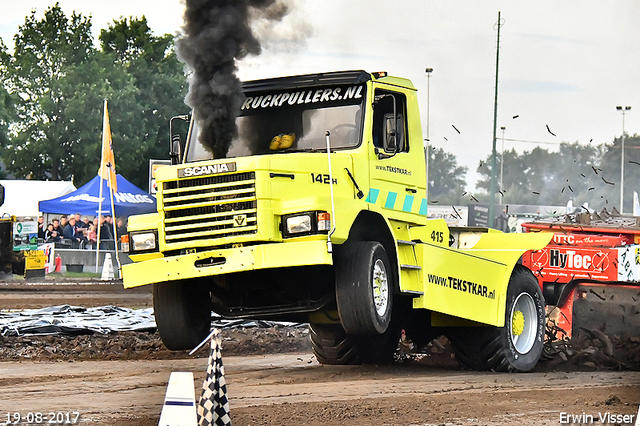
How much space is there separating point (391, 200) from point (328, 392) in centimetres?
225

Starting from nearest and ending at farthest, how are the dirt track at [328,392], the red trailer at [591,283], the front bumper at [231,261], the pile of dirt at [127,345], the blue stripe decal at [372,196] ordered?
1. the dirt track at [328,392]
2. the front bumper at [231,261]
3. the blue stripe decal at [372,196]
4. the pile of dirt at [127,345]
5. the red trailer at [591,283]

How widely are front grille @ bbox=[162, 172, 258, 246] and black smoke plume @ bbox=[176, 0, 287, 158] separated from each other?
86cm

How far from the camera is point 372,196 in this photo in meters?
9.56

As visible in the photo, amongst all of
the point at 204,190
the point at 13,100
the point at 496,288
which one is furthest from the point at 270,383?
the point at 13,100

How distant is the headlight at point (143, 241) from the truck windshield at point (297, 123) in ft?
3.68

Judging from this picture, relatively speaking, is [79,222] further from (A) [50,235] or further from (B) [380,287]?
(B) [380,287]

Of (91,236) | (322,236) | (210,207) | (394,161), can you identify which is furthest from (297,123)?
(91,236)

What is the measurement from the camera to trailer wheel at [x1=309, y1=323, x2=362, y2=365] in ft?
36.5

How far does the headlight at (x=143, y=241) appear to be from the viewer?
9.24 metres

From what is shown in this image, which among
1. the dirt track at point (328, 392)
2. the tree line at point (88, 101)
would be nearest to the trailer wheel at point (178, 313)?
the dirt track at point (328, 392)

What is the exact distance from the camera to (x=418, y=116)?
10250 millimetres

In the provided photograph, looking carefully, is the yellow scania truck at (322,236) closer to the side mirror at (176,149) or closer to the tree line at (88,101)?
the side mirror at (176,149)

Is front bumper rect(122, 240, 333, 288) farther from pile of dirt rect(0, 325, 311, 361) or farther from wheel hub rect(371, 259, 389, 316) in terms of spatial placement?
pile of dirt rect(0, 325, 311, 361)

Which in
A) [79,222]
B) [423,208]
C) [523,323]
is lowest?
[523,323]
